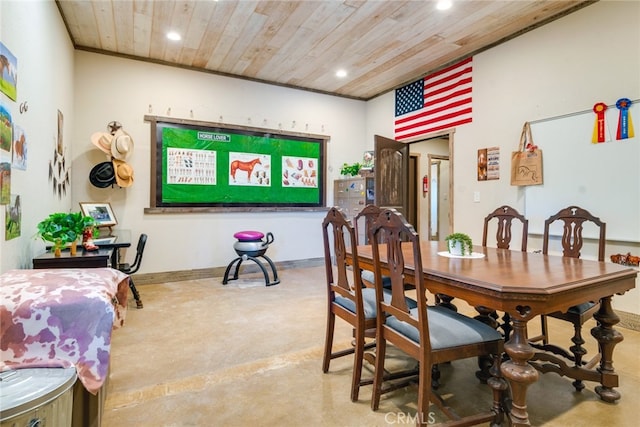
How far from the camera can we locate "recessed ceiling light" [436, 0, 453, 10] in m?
3.14

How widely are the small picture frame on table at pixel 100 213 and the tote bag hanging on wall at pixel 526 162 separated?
15.1 ft

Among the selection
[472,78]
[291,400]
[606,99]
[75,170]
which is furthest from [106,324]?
[472,78]

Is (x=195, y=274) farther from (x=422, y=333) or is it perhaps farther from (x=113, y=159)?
(x=422, y=333)

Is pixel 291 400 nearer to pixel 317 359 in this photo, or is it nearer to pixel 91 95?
pixel 317 359

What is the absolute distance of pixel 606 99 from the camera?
314cm

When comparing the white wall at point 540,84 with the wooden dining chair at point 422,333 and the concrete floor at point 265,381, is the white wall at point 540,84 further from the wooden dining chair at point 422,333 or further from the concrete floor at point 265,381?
the wooden dining chair at point 422,333

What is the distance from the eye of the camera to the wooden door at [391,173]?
4902mm

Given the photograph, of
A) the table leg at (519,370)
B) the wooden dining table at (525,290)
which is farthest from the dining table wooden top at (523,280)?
the table leg at (519,370)

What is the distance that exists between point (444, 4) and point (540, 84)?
1.39 m

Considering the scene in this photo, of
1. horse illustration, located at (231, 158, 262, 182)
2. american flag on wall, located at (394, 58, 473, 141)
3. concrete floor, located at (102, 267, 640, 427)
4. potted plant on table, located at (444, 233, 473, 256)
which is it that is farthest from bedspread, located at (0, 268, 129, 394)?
american flag on wall, located at (394, 58, 473, 141)

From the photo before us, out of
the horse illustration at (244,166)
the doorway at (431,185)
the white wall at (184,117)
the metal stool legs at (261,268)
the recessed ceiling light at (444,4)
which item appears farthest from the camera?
the doorway at (431,185)

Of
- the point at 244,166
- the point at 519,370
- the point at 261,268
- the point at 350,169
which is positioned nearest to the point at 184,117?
the point at 244,166

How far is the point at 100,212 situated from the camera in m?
3.97

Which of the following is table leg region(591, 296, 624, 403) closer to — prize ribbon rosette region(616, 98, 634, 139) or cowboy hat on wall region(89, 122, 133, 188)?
prize ribbon rosette region(616, 98, 634, 139)
